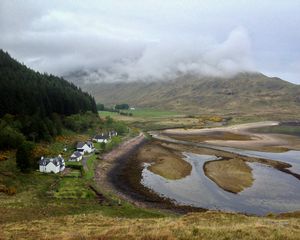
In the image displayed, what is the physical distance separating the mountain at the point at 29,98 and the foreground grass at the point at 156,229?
76266 mm

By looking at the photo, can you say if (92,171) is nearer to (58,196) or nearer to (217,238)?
(58,196)

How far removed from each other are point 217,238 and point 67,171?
6118 centimetres

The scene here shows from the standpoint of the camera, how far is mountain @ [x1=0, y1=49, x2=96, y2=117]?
378 ft

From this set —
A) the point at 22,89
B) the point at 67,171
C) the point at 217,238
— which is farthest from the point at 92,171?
the point at 217,238

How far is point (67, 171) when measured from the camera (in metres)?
84.4

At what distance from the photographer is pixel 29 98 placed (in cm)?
12325

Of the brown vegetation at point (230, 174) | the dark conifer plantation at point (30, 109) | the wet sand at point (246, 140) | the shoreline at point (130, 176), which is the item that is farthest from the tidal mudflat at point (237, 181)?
the dark conifer plantation at point (30, 109)

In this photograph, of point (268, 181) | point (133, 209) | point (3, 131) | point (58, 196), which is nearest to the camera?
point (133, 209)

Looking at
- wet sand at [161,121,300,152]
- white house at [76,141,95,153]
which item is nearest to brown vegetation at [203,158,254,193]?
white house at [76,141,95,153]

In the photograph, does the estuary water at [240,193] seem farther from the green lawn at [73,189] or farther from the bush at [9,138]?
the bush at [9,138]

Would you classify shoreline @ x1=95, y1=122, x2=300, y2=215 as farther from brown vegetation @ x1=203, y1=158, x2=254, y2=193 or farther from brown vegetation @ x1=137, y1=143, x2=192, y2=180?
brown vegetation @ x1=203, y1=158, x2=254, y2=193

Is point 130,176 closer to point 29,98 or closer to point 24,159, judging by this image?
point 24,159

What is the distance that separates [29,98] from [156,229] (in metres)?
101

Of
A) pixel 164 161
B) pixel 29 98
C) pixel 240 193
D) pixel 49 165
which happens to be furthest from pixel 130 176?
pixel 29 98
